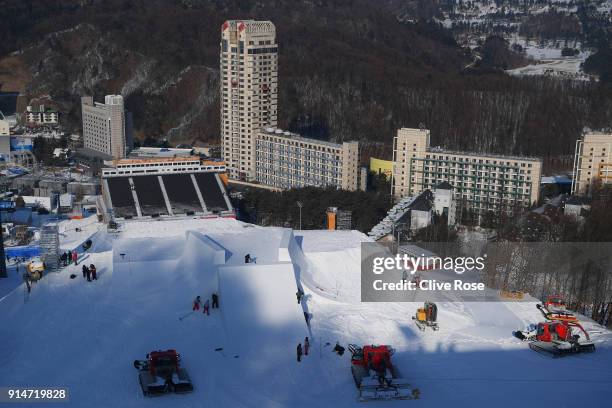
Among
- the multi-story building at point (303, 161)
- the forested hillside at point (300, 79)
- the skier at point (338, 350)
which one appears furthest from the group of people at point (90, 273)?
the forested hillside at point (300, 79)

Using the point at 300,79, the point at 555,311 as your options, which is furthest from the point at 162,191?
the point at 300,79

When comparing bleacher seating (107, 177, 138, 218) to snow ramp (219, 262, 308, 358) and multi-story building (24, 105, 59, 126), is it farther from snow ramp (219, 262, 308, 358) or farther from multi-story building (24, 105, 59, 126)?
multi-story building (24, 105, 59, 126)

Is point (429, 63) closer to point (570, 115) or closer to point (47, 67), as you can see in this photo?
point (570, 115)

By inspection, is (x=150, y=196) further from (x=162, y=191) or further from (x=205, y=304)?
(x=205, y=304)

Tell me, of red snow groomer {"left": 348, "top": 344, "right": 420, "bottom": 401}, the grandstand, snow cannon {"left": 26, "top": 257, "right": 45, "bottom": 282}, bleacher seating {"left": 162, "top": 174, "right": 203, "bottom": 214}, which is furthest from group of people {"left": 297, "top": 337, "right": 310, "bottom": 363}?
bleacher seating {"left": 162, "top": 174, "right": 203, "bottom": 214}

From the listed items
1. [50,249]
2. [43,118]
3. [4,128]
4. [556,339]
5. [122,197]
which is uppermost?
[43,118]

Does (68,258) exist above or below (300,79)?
below

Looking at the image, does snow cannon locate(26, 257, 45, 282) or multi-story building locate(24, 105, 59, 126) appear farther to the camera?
multi-story building locate(24, 105, 59, 126)
